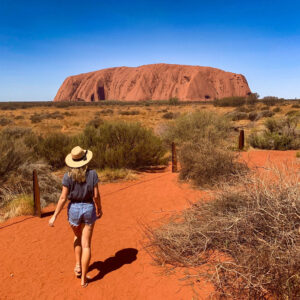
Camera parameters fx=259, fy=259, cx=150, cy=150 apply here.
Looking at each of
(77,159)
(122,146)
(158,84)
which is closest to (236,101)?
(122,146)

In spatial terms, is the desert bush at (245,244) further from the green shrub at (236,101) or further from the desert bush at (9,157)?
the green shrub at (236,101)

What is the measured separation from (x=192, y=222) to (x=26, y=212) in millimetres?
3635

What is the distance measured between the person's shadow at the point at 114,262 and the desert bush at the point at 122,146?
15.6ft

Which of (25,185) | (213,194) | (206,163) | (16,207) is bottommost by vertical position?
(16,207)

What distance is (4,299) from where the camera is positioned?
3104mm

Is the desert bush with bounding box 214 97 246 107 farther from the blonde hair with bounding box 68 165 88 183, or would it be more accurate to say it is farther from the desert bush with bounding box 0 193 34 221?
the blonde hair with bounding box 68 165 88 183

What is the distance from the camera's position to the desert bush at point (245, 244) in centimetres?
254

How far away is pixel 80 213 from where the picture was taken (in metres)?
3.02

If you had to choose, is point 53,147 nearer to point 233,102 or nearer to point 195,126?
point 195,126

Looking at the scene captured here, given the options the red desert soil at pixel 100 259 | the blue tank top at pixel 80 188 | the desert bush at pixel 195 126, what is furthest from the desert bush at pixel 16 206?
the desert bush at pixel 195 126

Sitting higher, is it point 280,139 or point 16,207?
point 280,139

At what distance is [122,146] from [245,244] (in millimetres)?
6212

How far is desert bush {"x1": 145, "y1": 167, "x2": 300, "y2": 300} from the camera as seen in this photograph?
8.33 feet

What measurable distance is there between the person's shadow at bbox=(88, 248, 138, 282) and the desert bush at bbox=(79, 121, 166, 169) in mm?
4762
